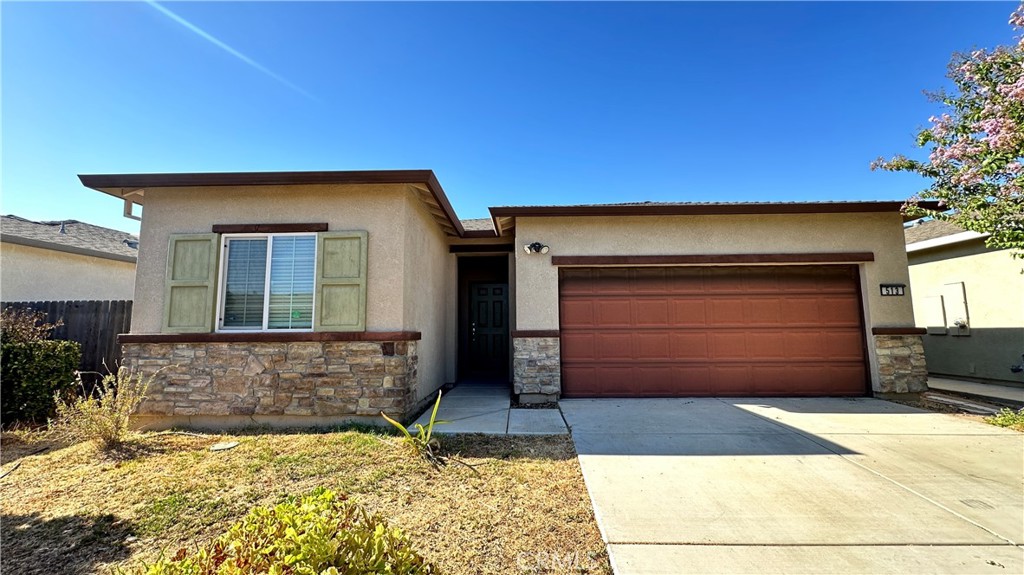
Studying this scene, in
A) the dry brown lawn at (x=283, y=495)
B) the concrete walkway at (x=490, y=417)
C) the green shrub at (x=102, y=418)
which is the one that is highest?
the green shrub at (x=102, y=418)

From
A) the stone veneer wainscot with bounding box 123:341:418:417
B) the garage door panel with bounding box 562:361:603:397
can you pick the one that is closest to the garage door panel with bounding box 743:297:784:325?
the garage door panel with bounding box 562:361:603:397

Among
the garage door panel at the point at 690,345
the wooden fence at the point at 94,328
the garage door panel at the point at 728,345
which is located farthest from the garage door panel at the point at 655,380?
the wooden fence at the point at 94,328

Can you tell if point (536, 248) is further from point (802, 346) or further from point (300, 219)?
point (802, 346)

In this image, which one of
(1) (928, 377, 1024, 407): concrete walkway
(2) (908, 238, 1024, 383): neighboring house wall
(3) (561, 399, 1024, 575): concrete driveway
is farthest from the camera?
(2) (908, 238, 1024, 383): neighboring house wall

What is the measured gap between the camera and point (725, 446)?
4.21 m

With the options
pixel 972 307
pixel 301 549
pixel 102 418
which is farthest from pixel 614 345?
pixel 972 307

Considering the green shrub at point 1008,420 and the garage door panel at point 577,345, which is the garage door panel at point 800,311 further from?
the garage door panel at point 577,345

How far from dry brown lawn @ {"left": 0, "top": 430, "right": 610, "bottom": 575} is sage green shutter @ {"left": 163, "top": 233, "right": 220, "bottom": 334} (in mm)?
1466

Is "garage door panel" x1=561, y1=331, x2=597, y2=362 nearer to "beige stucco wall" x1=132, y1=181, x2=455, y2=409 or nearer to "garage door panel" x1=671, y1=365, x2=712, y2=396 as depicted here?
"garage door panel" x1=671, y1=365, x2=712, y2=396

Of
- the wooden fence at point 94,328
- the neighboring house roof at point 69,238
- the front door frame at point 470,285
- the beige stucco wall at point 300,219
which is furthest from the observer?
the front door frame at point 470,285

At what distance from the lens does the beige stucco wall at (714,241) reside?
21.5 feet

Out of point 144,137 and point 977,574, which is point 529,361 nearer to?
point 977,574

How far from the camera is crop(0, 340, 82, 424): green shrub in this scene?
510cm

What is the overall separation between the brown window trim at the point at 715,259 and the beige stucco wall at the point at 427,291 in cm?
222
